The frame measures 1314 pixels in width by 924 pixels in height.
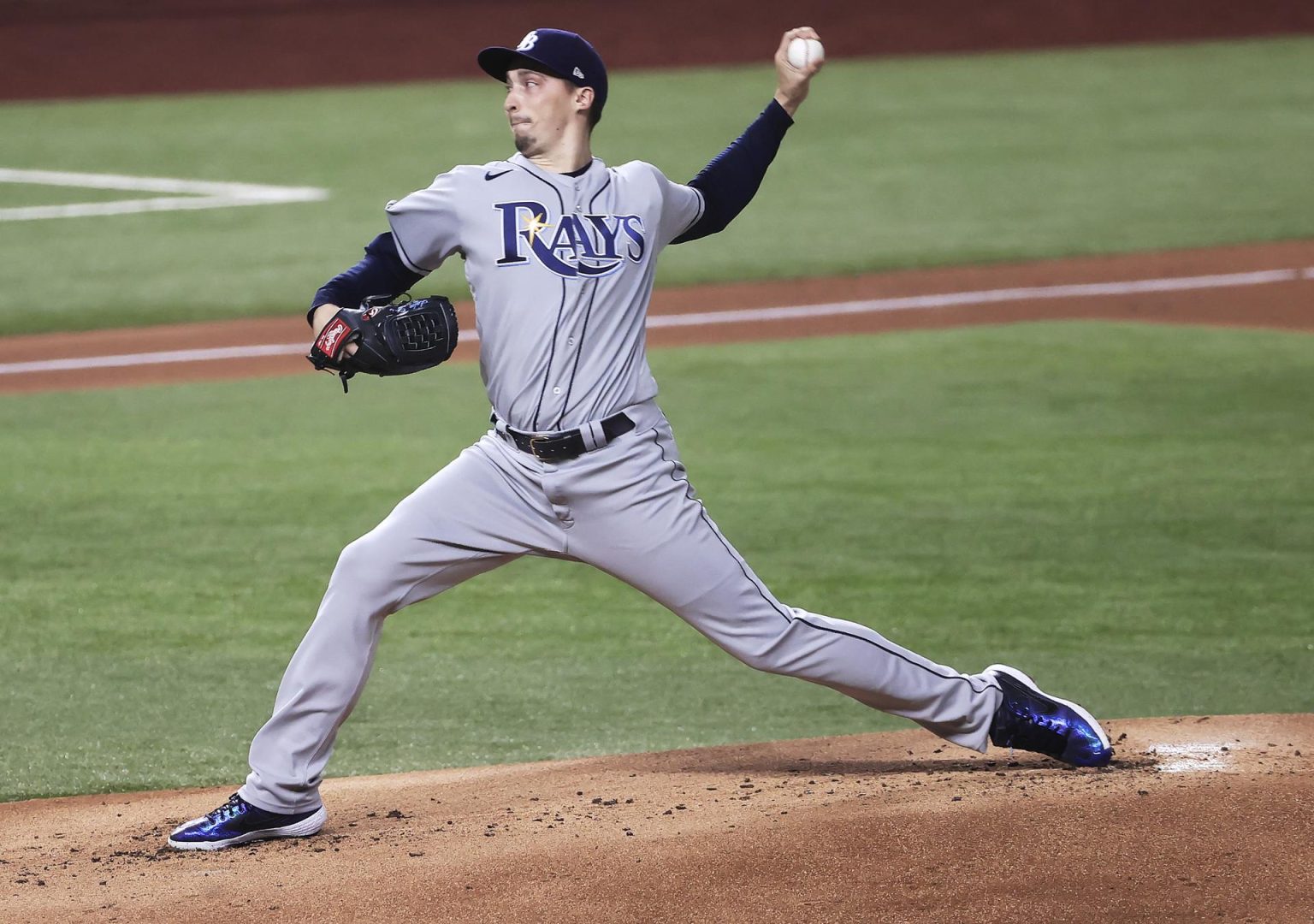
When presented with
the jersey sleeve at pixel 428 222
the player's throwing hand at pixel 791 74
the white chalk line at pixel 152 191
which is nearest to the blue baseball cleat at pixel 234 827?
the jersey sleeve at pixel 428 222

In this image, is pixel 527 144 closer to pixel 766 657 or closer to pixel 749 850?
pixel 766 657

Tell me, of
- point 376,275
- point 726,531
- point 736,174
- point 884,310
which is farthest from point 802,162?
point 376,275

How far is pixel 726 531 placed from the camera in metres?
6.66

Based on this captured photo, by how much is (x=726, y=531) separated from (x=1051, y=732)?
8.74ft

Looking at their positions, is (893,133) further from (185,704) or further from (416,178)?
(185,704)

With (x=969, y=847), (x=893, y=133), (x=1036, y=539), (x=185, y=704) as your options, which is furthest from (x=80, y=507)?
(x=893, y=133)

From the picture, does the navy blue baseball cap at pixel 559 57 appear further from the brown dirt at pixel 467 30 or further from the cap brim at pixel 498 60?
the brown dirt at pixel 467 30

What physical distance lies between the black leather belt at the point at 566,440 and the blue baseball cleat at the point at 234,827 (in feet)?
3.04

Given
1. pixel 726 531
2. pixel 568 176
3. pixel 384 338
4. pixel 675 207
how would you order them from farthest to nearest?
pixel 726 531 < pixel 675 207 < pixel 568 176 < pixel 384 338

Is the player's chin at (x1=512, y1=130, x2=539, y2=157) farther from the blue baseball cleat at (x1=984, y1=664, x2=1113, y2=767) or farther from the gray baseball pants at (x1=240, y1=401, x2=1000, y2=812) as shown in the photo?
the blue baseball cleat at (x1=984, y1=664, x2=1113, y2=767)

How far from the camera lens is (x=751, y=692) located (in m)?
5.27

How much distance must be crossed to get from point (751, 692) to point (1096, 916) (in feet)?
6.92

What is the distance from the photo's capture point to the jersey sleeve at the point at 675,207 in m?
3.99

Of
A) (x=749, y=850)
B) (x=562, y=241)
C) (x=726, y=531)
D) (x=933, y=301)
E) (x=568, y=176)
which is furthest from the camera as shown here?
(x=933, y=301)
